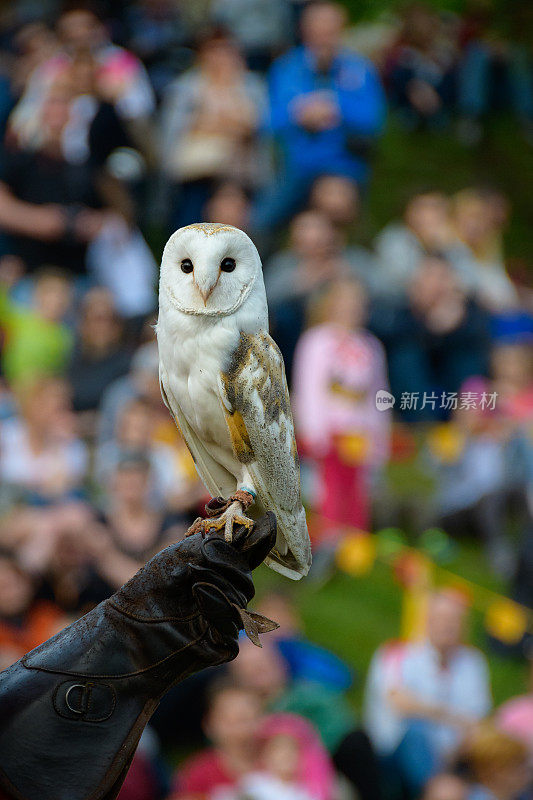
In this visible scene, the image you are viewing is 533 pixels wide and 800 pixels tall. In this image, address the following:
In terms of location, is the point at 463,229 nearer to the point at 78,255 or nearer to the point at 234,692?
the point at 78,255

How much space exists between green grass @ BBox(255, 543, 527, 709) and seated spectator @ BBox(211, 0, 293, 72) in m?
3.59

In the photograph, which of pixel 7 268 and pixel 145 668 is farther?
pixel 7 268

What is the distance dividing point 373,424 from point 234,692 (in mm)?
1388

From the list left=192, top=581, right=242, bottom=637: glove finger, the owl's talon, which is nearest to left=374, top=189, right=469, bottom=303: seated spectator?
the owl's talon

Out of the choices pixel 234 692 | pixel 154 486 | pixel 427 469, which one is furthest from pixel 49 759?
pixel 427 469

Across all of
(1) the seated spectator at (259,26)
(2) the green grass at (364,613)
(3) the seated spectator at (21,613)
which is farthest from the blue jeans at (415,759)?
(1) the seated spectator at (259,26)

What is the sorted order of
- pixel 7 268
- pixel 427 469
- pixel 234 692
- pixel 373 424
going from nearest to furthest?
1. pixel 234 692
2. pixel 373 424
3. pixel 427 469
4. pixel 7 268

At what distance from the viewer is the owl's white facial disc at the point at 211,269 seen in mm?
2402

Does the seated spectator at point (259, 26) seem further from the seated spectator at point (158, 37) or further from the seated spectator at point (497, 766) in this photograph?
the seated spectator at point (497, 766)

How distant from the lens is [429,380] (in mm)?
6359

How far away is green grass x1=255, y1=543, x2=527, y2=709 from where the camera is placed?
636 centimetres

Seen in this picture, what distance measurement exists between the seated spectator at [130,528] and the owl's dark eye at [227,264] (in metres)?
3.18

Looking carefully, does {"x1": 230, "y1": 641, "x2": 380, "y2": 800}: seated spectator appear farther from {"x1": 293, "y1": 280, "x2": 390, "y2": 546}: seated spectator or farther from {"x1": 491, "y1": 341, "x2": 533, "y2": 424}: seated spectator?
{"x1": 491, "y1": 341, "x2": 533, "y2": 424}: seated spectator

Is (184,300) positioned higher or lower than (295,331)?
higher
